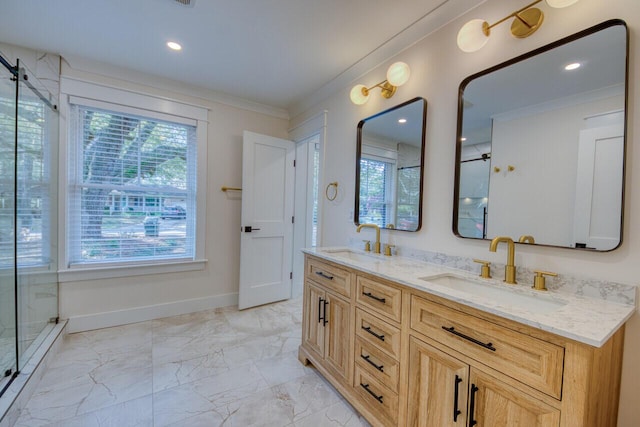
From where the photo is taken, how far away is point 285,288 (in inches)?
132

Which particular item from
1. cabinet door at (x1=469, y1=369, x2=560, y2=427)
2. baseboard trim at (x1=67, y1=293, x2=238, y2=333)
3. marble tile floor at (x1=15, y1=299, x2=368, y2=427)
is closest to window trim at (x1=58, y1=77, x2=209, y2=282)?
baseboard trim at (x1=67, y1=293, x2=238, y2=333)

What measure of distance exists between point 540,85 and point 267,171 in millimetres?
2481

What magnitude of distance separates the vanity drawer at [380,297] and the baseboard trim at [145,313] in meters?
2.13

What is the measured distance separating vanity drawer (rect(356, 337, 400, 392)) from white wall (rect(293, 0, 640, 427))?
711 millimetres

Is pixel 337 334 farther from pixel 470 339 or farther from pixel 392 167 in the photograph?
pixel 392 167

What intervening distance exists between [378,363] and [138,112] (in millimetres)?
2940

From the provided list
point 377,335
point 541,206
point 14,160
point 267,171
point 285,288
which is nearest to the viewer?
point 541,206

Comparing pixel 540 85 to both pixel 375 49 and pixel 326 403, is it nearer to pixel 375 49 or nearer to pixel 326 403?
pixel 375 49

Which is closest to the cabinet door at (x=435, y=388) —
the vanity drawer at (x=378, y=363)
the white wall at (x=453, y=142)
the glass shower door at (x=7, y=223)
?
the vanity drawer at (x=378, y=363)

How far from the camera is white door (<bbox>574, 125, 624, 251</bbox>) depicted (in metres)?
1.05

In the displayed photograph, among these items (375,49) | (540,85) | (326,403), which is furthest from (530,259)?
(375,49)

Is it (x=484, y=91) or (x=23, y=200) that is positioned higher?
(x=484, y=91)

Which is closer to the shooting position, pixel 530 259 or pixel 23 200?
pixel 530 259

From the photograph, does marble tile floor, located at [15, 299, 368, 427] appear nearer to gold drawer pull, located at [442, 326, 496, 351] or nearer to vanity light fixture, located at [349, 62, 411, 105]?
gold drawer pull, located at [442, 326, 496, 351]
